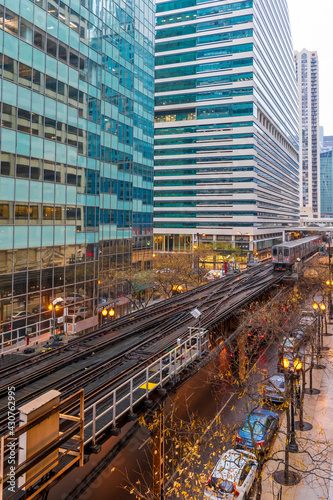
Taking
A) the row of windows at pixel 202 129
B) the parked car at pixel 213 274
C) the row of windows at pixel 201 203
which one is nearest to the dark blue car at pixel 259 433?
the parked car at pixel 213 274

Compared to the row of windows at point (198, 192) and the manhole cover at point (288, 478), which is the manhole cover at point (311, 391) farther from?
the row of windows at point (198, 192)

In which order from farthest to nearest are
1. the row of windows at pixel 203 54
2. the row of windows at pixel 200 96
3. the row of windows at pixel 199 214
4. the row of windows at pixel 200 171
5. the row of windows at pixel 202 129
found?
the row of windows at pixel 199 214
the row of windows at pixel 200 171
the row of windows at pixel 202 129
the row of windows at pixel 200 96
the row of windows at pixel 203 54

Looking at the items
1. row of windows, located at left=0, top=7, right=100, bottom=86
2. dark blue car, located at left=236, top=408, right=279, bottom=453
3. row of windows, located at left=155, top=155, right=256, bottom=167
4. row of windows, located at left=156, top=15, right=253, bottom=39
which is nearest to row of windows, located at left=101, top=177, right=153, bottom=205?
row of windows, located at left=0, top=7, right=100, bottom=86

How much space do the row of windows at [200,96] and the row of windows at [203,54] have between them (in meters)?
7.92

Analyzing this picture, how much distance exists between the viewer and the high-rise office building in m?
83.4

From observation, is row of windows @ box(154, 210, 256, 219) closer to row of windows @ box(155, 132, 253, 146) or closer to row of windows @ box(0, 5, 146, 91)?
row of windows @ box(155, 132, 253, 146)

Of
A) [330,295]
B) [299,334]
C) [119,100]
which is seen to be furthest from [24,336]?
[330,295]

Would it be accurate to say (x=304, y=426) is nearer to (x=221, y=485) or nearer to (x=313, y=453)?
(x=313, y=453)

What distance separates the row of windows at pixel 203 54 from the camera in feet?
270

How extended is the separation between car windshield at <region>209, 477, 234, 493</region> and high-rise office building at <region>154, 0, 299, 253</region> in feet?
233

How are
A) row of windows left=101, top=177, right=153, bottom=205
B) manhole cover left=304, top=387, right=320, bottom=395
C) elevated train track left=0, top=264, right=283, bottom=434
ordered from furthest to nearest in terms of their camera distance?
row of windows left=101, top=177, right=153, bottom=205 < manhole cover left=304, top=387, right=320, bottom=395 < elevated train track left=0, top=264, right=283, bottom=434

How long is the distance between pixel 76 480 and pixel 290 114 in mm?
140025

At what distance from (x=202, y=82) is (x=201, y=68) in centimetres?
316

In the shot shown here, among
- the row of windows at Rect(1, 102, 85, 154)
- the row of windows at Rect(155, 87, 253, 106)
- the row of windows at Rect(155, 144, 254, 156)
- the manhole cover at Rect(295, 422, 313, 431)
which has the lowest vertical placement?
the manhole cover at Rect(295, 422, 313, 431)
